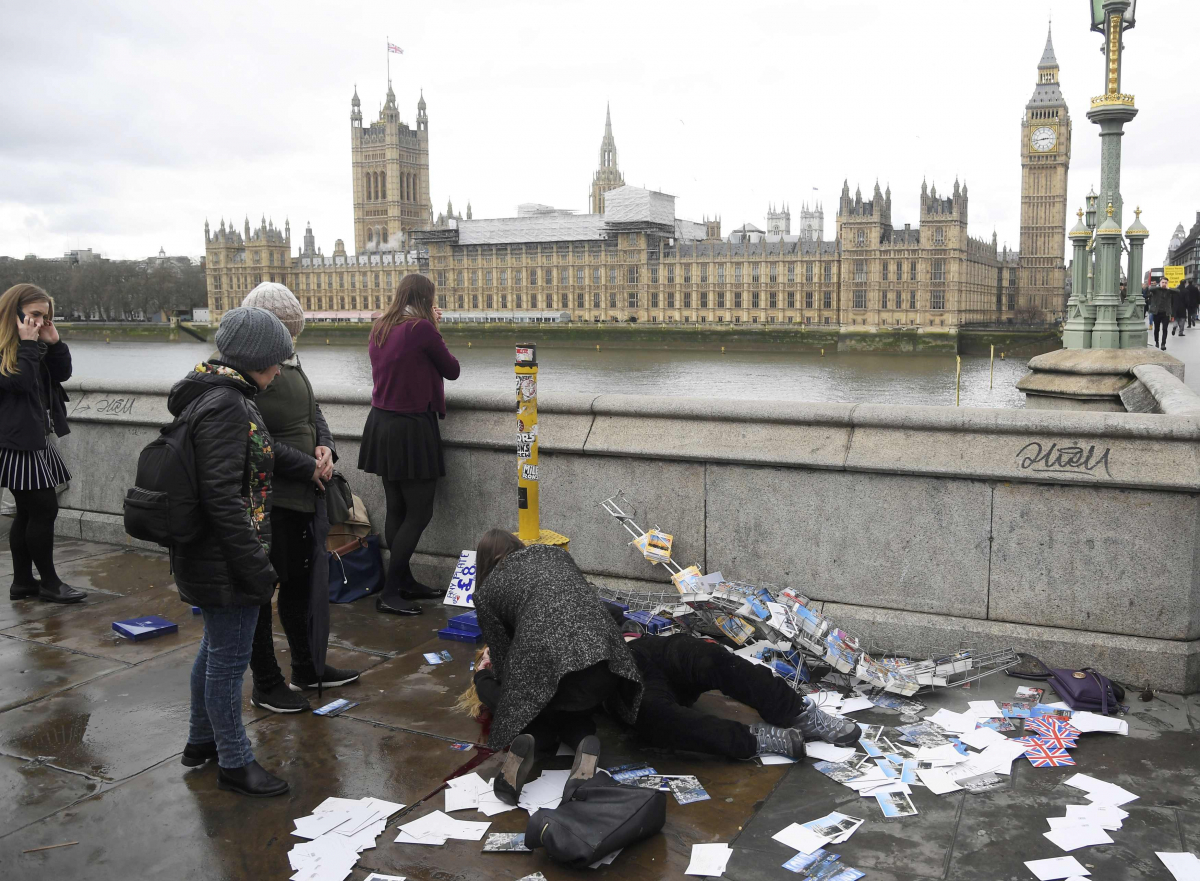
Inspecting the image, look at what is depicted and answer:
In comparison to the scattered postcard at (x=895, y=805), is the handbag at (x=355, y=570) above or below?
above

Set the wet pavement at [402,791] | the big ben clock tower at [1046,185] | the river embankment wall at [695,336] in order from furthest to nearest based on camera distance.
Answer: the big ben clock tower at [1046,185], the river embankment wall at [695,336], the wet pavement at [402,791]

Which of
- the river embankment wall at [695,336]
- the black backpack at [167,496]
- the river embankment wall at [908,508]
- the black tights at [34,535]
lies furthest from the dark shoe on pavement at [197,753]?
the river embankment wall at [695,336]

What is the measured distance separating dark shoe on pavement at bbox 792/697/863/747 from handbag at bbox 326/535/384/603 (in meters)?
2.83

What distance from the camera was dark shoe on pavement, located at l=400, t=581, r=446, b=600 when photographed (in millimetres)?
5344

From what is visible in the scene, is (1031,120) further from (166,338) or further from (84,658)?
(84,658)

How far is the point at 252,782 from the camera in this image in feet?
10.5

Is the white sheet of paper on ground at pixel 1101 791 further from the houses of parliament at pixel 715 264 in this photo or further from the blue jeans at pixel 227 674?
the houses of parliament at pixel 715 264

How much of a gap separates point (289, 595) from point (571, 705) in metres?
1.42

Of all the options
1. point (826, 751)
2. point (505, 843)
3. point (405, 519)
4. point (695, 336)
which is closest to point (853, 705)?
point (826, 751)

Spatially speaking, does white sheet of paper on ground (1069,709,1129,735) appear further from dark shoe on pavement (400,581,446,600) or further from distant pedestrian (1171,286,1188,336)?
distant pedestrian (1171,286,1188,336)

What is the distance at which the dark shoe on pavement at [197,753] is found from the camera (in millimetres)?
3408

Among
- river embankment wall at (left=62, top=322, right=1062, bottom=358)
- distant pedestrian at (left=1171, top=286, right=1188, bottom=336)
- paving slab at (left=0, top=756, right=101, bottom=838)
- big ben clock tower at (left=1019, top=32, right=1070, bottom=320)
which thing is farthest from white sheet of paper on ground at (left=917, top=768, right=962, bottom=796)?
big ben clock tower at (left=1019, top=32, right=1070, bottom=320)

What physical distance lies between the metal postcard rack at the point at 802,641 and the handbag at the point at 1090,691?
8.9 inches

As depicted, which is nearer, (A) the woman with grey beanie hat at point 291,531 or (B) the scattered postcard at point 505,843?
(B) the scattered postcard at point 505,843
